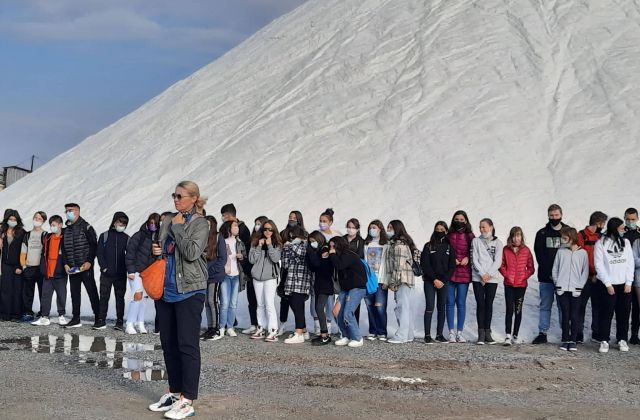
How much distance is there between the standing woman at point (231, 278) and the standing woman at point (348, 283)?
5.62 feet

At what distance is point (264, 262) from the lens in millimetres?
12938

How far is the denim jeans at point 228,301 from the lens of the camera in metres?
13.0

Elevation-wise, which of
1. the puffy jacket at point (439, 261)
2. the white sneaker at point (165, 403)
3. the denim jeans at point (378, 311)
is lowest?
the white sneaker at point (165, 403)

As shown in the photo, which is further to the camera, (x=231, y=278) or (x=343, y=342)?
(x=231, y=278)

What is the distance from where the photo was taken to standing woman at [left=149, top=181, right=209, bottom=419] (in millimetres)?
7371

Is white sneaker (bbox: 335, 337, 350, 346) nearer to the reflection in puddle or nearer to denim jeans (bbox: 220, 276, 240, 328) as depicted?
denim jeans (bbox: 220, 276, 240, 328)

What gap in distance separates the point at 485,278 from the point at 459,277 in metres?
0.39

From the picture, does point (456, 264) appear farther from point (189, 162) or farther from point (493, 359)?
point (189, 162)

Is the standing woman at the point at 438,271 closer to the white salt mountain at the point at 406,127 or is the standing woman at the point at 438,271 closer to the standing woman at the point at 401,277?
the standing woman at the point at 401,277

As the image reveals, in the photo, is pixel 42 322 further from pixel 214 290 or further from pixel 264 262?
pixel 264 262

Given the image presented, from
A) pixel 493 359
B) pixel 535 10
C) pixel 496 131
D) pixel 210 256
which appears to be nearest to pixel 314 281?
pixel 493 359

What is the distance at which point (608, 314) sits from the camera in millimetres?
12117

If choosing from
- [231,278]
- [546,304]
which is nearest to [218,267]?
[231,278]

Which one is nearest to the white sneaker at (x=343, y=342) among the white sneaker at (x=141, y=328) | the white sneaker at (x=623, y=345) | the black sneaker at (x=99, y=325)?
the white sneaker at (x=141, y=328)
